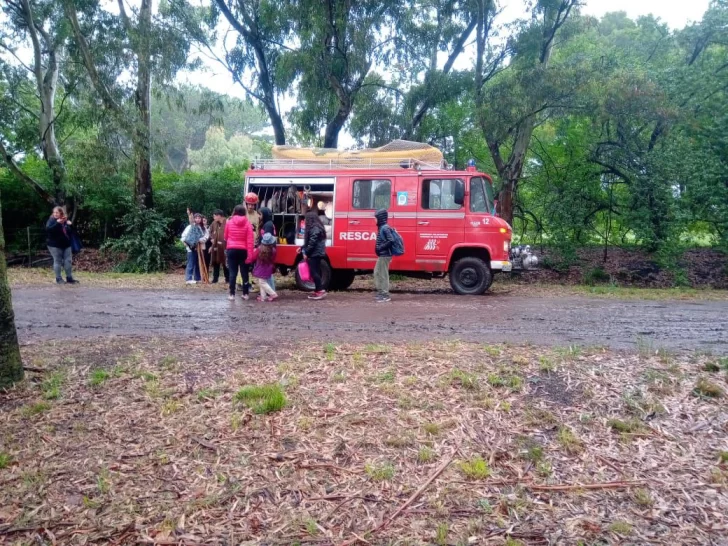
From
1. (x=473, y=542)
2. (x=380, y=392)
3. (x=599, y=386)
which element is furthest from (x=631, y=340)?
(x=473, y=542)

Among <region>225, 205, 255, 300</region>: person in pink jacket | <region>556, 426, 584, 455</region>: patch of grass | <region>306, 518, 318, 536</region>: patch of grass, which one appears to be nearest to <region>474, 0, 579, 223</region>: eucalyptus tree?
<region>225, 205, 255, 300</region>: person in pink jacket

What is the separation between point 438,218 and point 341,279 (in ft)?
9.00

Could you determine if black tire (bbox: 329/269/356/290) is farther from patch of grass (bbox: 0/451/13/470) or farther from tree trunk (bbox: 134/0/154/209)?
patch of grass (bbox: 0/451/13/470)

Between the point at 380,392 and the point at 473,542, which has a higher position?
the point at 380,392

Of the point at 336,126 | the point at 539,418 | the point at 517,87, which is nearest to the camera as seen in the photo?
the point at 539,418

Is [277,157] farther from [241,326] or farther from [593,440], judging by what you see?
[593,440]

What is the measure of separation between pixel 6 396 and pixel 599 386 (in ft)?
17.5

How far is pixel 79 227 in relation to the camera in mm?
20219

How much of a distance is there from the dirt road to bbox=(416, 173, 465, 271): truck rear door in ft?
3.54

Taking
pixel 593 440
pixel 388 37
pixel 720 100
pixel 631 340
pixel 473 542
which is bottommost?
pixel 473 542

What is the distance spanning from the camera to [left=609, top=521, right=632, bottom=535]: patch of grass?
352cm

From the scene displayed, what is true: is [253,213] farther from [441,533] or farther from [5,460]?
[441,533]

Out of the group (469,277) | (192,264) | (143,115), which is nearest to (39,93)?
(143,115)

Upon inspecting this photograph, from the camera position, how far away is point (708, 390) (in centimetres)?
502
